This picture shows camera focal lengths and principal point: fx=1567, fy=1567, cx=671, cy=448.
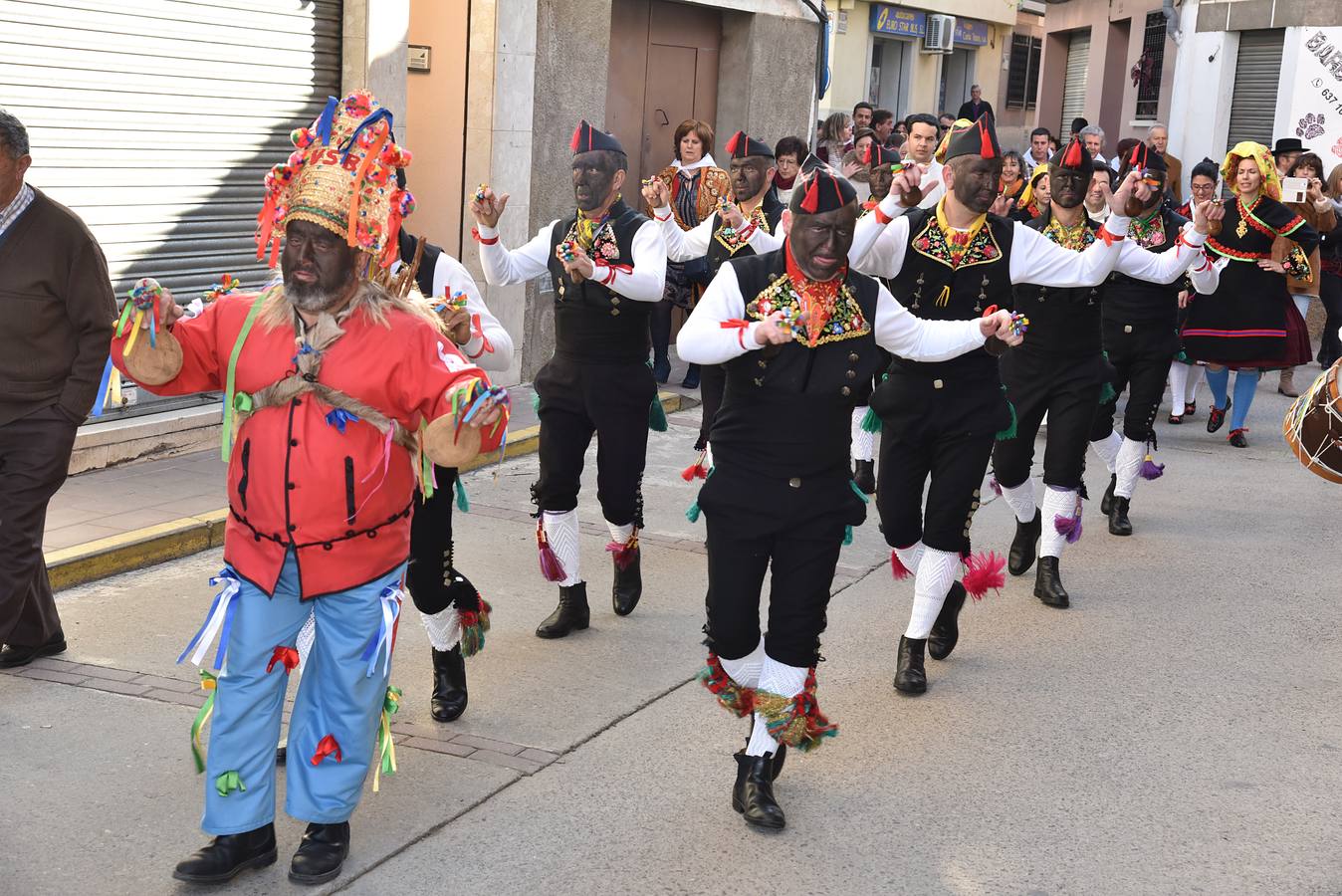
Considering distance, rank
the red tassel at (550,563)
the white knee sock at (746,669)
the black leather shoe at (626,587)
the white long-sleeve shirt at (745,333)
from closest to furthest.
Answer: the white long-sleeve shirt at (745,333) < the white knee sock at (746,669) < the red tassel at (550,563) < the black leather shoe at (626,587)

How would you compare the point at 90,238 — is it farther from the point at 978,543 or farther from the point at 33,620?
the point at 978,543

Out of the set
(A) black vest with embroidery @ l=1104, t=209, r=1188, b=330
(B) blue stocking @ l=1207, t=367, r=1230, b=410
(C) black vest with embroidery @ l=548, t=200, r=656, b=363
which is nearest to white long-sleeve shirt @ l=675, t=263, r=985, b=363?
(C) black vest with embroidery @ l=548, t=200, r=656, b=363

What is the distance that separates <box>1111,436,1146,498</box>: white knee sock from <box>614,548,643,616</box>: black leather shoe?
11.5 feet

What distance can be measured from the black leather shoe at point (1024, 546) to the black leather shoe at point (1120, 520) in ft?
3.81

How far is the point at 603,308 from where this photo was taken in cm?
671

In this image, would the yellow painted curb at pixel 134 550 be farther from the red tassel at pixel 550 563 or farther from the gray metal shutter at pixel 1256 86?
the gray metal shutter at pixel 1256 86

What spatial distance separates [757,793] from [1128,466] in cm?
503

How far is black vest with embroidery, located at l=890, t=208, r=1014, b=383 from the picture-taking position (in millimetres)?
6391

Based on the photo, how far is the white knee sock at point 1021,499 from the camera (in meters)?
7.90

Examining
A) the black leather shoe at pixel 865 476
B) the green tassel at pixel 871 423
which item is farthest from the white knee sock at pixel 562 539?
the black leather shoe at pixel 865 476

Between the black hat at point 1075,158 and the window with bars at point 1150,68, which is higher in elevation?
the window with bars at point 1150,68

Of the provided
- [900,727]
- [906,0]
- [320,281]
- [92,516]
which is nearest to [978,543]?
[900,727]

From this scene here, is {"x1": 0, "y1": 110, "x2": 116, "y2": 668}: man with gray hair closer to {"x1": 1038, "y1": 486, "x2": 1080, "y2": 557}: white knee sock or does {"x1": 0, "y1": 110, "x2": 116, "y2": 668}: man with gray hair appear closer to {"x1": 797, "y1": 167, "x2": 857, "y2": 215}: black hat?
{"x1": 797, "y1": 167, "x2": 857, "y2": 215}: black hat

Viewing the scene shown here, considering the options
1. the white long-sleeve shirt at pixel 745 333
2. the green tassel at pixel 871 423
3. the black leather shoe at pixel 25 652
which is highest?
the white long-sleeve shirt at pixel 745 333
